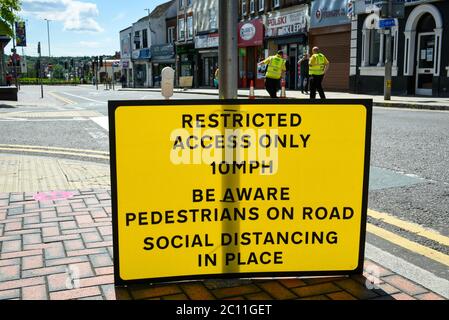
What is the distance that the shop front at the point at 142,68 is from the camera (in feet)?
193

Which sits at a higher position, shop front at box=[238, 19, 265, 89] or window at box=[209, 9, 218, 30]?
window at box=[209, 9, 218, 30]

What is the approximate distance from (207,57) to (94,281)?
43.2 m

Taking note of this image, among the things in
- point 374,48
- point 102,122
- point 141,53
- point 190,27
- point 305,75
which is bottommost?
point 102,122

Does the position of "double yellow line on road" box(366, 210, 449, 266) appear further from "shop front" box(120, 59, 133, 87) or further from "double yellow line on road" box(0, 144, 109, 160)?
"shop front" box(120, 59, 133, 87)

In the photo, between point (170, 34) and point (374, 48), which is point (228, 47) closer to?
point (374, 48)

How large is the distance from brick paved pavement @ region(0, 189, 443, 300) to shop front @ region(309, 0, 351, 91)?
23951 mm

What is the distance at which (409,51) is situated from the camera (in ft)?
69.5

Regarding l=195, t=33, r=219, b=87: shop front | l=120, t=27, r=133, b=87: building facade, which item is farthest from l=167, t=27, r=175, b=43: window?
l=120, t=27, r=133, b=87: building facade

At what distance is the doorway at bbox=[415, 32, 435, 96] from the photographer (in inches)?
808

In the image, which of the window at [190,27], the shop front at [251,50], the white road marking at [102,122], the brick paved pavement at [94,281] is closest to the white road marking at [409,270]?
the brick paved pavement at [94,281]

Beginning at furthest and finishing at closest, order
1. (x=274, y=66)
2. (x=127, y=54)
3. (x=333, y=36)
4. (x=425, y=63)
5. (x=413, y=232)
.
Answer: (x=127, y=54), (x=333, y=36), (x=425, y=63), (x=274, y=66), (x=413, y=232)

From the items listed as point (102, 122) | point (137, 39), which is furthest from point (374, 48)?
point (137, 39)

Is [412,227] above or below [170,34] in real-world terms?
below
